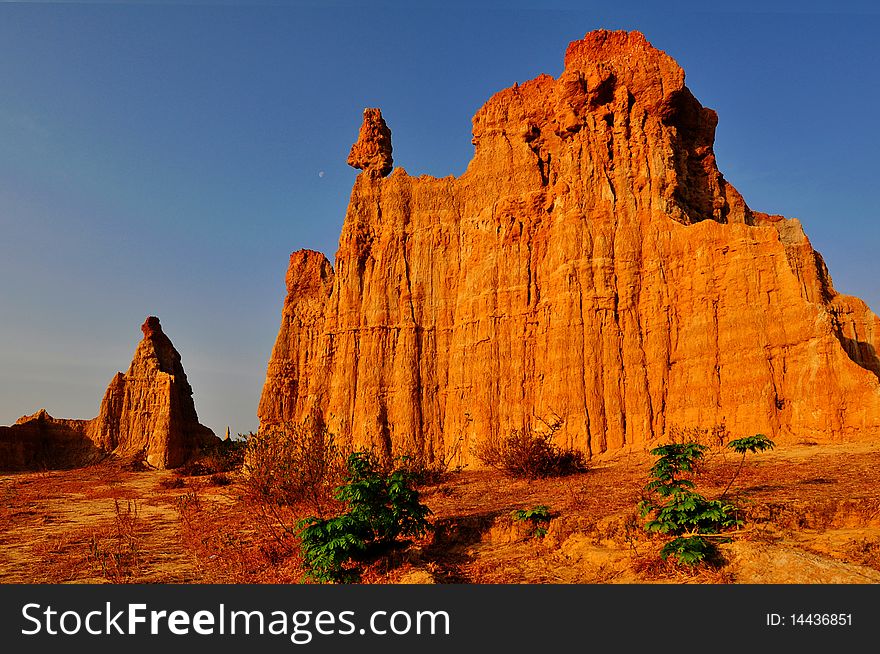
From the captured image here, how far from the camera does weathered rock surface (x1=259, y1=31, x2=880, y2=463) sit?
19.7m

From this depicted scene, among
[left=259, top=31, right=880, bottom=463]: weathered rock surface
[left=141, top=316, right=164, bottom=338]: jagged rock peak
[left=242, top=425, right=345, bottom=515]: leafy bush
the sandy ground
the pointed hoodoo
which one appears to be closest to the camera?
the sandy ground

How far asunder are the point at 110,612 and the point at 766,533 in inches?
304

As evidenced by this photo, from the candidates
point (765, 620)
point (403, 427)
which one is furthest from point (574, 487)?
point (403, 427)

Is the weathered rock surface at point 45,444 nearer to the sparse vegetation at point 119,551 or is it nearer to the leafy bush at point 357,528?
the sparse vegetation at point 119,551

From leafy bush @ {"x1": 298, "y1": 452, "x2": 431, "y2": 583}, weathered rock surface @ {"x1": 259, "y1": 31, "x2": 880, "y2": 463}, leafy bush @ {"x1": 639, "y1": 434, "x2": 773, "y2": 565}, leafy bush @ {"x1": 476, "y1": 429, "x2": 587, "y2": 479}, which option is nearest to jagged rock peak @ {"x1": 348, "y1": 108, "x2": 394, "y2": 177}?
weathered rock surface @ {"x1": 259, "y1": 31, "x2": 880, "y2": 463}

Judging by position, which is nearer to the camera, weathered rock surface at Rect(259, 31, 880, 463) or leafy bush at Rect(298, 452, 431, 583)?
leafy bush at Rect(298, 452, 431, 583)

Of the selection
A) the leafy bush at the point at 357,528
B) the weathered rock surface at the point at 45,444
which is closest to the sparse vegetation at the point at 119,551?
the leafy bush at the point at 357,528

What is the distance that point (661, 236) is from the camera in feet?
75.7

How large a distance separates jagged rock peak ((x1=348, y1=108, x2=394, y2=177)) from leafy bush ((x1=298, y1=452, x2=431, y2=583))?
28.3 meters

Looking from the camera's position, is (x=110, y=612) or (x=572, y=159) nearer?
(x=110, y=612)

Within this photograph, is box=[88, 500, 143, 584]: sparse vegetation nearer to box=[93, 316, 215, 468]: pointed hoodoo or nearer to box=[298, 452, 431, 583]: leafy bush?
box=[298, 452, 431, 583]: leafy bush

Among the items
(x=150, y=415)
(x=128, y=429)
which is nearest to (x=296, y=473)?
(x=150, y=415)

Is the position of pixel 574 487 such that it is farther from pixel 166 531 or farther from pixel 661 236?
pixel 661 236

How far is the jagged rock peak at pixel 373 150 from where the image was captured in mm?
34531
